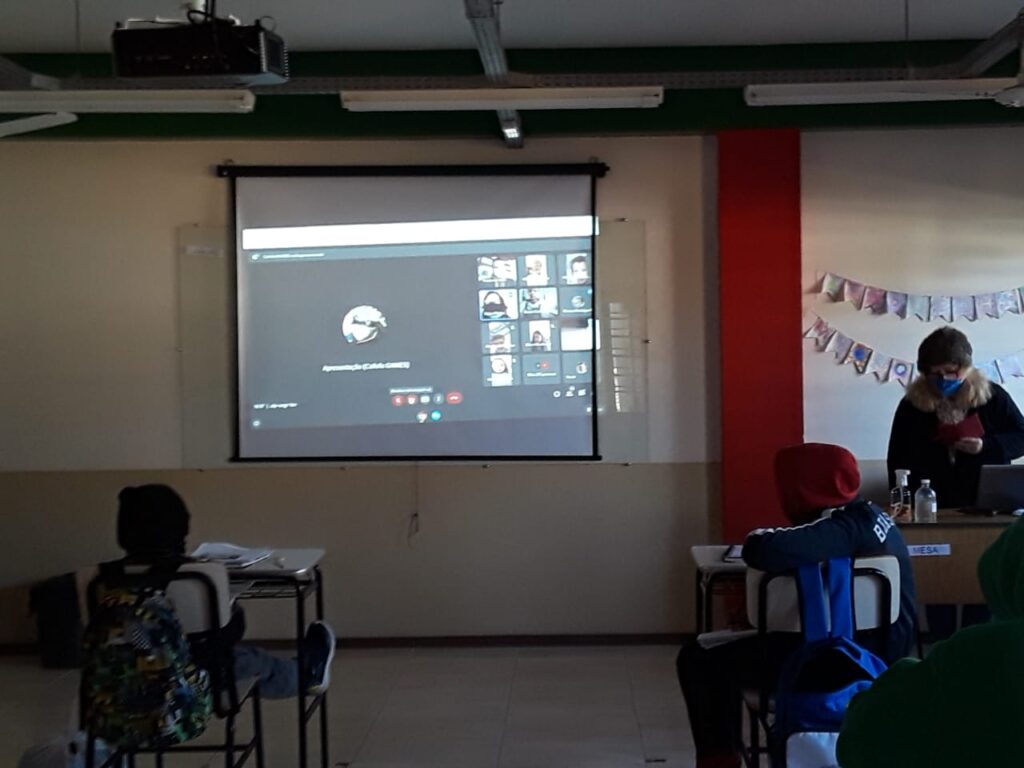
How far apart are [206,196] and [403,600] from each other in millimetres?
2208

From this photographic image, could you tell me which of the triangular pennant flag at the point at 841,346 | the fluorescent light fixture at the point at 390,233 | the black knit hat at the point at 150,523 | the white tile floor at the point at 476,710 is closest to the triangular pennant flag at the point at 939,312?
the triangular pennant flag at the point at 841,346

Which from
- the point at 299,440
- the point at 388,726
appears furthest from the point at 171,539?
the point at 299,440

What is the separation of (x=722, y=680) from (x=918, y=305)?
2.72 m

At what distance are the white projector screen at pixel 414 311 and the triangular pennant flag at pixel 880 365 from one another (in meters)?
1.34

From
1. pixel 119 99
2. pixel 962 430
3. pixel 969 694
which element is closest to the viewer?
pixel 969 694

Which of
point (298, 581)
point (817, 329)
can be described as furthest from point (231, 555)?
point (817, 329)

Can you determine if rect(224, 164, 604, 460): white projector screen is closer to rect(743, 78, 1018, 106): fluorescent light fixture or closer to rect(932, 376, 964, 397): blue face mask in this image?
rect(743, 78, 1018, 106): fluorescent light fixture

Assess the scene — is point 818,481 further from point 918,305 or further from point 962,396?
point 918,305

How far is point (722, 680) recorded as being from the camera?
121 inches

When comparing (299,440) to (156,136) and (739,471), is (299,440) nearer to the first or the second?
(156,136)

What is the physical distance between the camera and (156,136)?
5156 millimetres

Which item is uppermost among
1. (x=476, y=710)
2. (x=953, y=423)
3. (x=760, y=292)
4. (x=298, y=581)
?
(x=760, y=292)

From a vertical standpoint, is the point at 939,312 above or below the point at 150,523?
above

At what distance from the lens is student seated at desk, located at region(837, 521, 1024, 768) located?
3.29ft
